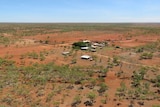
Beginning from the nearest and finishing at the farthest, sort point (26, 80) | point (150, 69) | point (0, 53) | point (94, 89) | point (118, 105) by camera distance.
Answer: point (118, 105), point (94, 89), point (26, 80), point (150, 69), point (0, 53)

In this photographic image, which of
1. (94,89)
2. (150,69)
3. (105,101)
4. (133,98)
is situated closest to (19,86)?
(94,89)

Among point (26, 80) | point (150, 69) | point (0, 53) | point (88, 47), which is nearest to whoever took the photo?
point (26, 80)

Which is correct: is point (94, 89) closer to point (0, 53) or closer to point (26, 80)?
point (26, 80)

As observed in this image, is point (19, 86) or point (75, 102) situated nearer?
point (75, 102)

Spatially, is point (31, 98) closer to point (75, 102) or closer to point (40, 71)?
point (75, 102)

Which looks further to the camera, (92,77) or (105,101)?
(92,77)

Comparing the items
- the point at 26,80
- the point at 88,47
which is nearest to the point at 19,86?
the point at 26,80

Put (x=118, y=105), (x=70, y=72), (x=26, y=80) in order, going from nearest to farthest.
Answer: (x=118, y=105) < (x=26, y=80) < (x=70, y=72)

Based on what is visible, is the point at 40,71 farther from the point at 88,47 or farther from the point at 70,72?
the point at 88,47

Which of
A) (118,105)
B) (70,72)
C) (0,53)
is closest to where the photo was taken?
(118,105)
